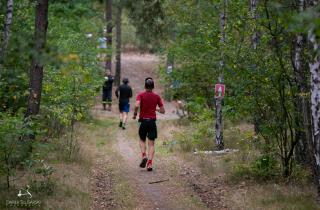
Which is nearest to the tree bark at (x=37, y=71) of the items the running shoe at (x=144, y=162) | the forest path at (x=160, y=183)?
the forest path at (x=160, y=183)

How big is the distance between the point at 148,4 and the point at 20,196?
7449 mm

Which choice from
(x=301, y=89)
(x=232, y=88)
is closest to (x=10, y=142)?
(x=301, y=89)

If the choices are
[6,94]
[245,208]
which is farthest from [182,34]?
[245,208]

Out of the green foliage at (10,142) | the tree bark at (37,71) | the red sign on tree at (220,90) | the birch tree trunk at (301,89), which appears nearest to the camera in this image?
the green foliage at (10,142)

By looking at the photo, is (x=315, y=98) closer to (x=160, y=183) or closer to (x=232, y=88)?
(x=160, y=183)

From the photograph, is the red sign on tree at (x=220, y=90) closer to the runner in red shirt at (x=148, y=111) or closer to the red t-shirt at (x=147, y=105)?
the runner in red shirt at (x=148, y=111)

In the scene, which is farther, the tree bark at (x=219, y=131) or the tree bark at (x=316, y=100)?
the tree bark at (x=219, y=131)

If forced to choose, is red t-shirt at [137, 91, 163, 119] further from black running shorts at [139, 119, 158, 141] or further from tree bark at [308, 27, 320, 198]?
tree bark at [308, 27, 320, 198]

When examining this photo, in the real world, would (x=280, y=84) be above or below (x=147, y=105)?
above

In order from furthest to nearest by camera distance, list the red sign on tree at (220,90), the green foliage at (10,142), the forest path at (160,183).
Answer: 1. the red sign on tree at (220,90)
2. the forest path at (160,183)
3. the green foliage at (10,142)

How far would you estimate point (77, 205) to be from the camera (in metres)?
8.34

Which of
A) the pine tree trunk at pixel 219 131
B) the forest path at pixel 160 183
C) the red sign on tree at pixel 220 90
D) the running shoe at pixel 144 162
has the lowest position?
the forest path at pixel 160 183

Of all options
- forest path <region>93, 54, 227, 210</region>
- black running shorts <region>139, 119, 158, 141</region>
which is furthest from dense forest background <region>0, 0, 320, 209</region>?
black running shorts <region>139, 119, 158, 141</region>

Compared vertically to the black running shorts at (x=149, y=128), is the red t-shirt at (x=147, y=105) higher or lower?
higher
